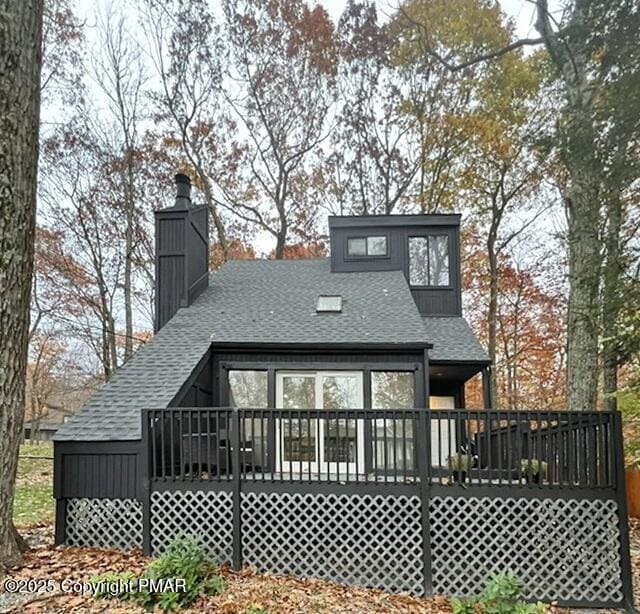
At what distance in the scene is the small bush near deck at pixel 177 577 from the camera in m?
4.22

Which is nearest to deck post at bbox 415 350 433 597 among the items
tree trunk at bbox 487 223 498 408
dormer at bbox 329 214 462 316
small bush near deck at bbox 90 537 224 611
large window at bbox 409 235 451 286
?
small bush near deck at bbox 90 537 224 611

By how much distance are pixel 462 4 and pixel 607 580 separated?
16.4 metres

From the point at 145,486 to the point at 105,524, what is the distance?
0.70 meters

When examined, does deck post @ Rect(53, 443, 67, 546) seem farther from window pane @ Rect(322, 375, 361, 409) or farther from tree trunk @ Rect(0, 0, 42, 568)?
window pane @ Rect(322, 375, 361, 409)

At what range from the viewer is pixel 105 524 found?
5625mm

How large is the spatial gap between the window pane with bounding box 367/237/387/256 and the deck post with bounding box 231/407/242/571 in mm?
7132

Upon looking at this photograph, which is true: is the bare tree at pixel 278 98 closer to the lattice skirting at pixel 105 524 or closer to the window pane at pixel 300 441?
the window pane at pixel 300 441

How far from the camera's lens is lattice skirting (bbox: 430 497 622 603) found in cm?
491

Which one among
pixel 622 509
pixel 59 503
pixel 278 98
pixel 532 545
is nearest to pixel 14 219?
pixel 59 503

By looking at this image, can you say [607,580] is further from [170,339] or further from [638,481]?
[170,339]

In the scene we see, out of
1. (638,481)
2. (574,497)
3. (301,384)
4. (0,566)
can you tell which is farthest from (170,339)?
(638,481)

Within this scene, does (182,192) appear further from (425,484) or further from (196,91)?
(196,91)

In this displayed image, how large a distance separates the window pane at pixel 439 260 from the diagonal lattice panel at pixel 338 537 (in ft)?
22.9

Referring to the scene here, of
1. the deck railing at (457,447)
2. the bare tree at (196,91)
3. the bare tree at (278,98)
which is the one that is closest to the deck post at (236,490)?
the deck railing at (457,447)
